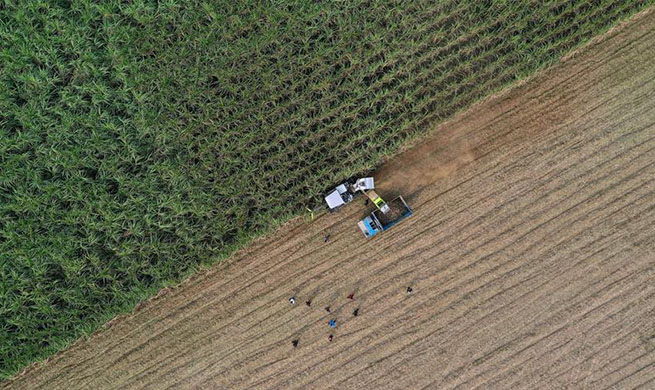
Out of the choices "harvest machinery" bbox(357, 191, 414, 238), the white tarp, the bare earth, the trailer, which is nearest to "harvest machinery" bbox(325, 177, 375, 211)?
the white tarp

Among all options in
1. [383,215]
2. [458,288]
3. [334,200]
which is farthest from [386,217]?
[458,288]

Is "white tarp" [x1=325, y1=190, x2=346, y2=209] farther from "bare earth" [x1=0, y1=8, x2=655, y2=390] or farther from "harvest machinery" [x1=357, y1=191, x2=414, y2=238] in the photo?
"harvest machinery" [x1=357, y1=191, x2=414, y2=238]

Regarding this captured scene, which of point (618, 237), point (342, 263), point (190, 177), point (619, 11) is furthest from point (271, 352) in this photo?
point (619, 11)

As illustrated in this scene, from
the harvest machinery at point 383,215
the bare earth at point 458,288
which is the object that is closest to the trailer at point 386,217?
the harvest machinery at point 383,215

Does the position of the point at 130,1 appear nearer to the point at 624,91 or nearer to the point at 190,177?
the point at 190,177

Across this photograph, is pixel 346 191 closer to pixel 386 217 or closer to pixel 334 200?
pixel 334 200
